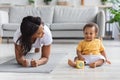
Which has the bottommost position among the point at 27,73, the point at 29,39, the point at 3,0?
the point at 27,73

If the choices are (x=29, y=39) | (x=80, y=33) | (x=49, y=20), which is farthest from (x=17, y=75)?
(x=49, y=20)

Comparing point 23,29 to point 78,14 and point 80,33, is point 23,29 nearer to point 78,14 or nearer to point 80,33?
point 80,33

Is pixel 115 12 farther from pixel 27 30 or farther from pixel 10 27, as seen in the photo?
pixel 27 30

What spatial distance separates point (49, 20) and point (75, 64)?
3.88 m

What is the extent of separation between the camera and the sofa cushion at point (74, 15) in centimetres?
641

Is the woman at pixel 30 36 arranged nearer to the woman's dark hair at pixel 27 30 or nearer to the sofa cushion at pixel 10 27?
the woman's dark hair at pixel 27 30

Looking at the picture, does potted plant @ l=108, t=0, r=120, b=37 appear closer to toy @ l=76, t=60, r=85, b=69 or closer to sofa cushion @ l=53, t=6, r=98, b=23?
sofa cushion @ l=53, t=6, r=98, b=23

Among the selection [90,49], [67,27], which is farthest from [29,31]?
[67,27]

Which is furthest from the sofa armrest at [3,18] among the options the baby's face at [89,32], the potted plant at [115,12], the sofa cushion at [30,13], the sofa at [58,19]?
the baby's face at [89,32]

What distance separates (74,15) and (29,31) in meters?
4.07

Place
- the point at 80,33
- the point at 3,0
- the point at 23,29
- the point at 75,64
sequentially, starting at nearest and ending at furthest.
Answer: the point at 23,29, the point at 75,64, the point at 80,33, the point at 3,0

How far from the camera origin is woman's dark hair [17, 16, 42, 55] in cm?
252

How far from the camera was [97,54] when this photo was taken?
114 inches

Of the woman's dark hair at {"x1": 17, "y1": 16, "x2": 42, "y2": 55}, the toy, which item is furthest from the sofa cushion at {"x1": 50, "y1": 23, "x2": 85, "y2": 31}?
the woman's dark hair at {"x1": 17, "y1": 16, "x2": 42, "y2": 55}
